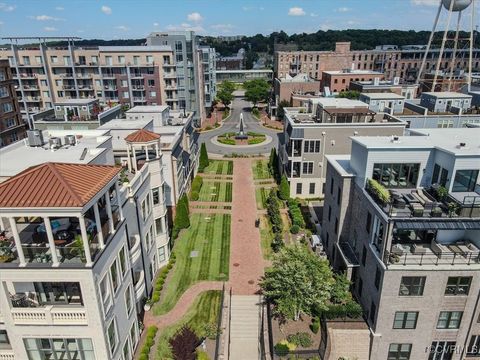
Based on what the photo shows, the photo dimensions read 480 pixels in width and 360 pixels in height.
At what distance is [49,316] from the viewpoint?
19.8 meters

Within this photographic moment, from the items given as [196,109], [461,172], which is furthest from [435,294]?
[196,109]

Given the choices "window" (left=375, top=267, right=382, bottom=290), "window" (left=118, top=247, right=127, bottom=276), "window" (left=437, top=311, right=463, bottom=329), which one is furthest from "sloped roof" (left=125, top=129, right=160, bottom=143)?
"window" (left=437, top=311, right=463, bottom=329)

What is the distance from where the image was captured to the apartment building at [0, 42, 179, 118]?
295 feet

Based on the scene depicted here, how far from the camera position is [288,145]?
181ft

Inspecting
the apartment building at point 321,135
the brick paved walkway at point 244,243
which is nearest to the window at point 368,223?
the brick paved walkway at point 244,243

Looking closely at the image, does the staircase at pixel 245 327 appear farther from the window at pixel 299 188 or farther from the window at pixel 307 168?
the window at pixel 307 168

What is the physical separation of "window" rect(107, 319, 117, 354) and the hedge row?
4945 mm

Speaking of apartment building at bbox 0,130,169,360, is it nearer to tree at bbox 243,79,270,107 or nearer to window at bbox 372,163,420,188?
window at bbox 372,163,420,188

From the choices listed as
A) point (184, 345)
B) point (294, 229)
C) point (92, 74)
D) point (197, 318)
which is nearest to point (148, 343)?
point (184, 345)

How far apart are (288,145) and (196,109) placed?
52.5 meters

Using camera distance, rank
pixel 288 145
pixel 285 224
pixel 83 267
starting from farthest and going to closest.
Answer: pixel 288 145 → pixel 285 224 → pixel 83 267

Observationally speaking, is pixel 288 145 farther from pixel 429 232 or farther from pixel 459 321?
pixel 459 321

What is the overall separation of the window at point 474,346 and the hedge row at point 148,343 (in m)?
25.2

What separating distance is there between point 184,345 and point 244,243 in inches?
735
